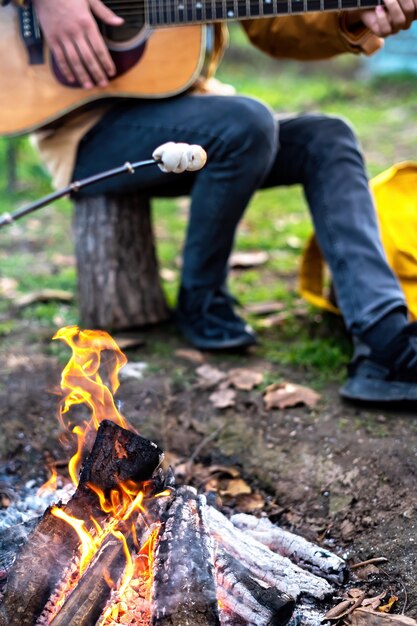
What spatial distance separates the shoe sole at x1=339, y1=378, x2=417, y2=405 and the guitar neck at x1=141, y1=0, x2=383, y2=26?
127cm

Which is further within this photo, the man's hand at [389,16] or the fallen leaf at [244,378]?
the fallen leaf at [244,378]

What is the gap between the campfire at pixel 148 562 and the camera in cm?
183

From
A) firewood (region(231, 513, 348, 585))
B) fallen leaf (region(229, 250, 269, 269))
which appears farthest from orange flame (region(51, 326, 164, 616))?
fallen leaf (region(229, 250, 269, 269))

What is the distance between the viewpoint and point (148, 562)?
77.6 inches

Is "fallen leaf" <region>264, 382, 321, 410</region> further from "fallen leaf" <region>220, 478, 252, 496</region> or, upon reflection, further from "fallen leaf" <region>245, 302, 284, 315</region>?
"fallen leaf" <region>245, 302, 284, 315</region>

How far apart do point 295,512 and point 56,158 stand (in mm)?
1747

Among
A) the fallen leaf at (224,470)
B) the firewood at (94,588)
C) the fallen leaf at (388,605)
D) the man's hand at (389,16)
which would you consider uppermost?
→ the man's hand at (389,16)

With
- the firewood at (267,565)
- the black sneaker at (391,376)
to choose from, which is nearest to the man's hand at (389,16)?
the black sneaker at (391,376)

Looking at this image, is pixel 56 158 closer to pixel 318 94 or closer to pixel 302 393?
pixel 302 393

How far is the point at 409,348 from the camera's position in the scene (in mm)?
→ 2854

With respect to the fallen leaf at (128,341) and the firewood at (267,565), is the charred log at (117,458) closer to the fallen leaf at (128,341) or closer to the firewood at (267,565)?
the firewood at (267,565)

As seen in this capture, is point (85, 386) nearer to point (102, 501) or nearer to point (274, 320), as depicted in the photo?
point (102, 501)

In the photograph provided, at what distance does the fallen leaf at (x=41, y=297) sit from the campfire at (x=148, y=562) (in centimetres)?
201

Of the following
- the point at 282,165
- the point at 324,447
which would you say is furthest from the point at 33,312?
the point at 324,447
